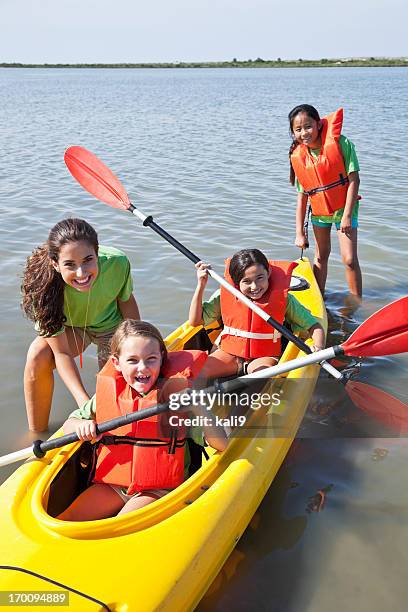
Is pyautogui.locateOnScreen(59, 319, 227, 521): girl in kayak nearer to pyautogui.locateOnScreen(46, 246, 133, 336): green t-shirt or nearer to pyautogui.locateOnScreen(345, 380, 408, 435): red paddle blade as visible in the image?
pyautogui.locateOnScreen(46, 246, 133, 336): green t-shirt

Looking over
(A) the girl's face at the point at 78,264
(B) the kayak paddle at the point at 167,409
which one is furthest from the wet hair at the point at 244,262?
(A) the girl's face at the point at 78,264

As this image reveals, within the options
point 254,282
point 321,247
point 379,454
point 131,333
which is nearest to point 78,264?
point 131,333

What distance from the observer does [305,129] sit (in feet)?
14.4

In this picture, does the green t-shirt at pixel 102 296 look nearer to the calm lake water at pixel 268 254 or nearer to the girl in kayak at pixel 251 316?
the girl in kayak at pixel 251 316

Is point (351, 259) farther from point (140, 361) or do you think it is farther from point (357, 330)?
point (140, 361)

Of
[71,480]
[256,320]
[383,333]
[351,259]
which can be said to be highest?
[383,333]

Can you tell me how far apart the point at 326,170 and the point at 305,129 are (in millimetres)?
371

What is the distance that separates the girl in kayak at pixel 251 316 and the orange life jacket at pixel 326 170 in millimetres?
1360

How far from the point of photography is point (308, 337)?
362cm

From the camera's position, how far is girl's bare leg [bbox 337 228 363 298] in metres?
4.69

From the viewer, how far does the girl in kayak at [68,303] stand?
2807 millimetres

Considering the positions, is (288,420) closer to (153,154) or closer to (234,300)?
(234,300)

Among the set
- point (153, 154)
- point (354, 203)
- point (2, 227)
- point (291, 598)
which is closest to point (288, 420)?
point (291, 598)

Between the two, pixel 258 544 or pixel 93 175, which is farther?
pixel 93 175
